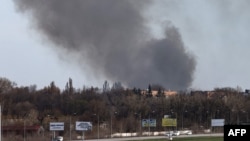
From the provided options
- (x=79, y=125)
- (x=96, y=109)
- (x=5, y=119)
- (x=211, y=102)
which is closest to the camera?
(x=79, y=125)

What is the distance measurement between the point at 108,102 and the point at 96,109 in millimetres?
26546

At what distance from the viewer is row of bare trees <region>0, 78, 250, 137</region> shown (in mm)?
149875

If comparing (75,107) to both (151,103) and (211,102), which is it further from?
(211,102)

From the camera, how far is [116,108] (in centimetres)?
17450

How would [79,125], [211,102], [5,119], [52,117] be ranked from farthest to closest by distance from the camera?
[211,102]
[52,117]
[5,119]
[79,125]

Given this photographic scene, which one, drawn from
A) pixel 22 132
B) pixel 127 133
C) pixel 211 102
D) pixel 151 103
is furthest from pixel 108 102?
pixel 22 132

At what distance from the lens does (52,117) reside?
148 meters

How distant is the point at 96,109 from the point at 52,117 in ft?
63.9

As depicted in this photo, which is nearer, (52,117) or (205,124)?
(52,117)

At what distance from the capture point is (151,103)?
180375mm

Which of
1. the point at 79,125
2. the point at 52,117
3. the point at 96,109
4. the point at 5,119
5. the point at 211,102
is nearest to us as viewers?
the point at 79,125

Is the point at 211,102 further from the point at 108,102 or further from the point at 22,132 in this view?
the point at 22,132

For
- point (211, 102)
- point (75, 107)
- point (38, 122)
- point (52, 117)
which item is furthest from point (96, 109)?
point (211, 102)

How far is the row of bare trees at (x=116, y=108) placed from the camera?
150m
